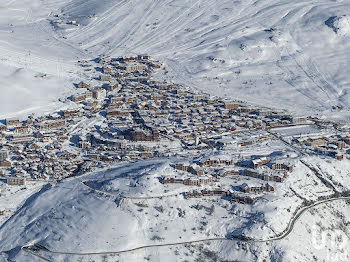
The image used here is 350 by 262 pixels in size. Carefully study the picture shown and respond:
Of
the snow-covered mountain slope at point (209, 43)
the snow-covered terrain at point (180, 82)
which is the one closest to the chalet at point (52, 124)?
the snow-covered terrain at point (180, 82)

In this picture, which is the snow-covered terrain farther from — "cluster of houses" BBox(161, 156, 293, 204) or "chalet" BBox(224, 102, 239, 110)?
"chalet" BBox(224, 102, 239, 110)

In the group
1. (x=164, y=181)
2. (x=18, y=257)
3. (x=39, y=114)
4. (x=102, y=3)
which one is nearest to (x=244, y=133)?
(x=164, y=181)

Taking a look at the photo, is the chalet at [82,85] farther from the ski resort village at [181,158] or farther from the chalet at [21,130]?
the chalet at [21,130]

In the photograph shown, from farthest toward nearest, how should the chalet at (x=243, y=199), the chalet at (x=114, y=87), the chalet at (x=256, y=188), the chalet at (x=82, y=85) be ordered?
1. the chalet at (x=114, y=87)
2. the chalet at (x=82, y=85)
3. the chalet at (x=256, y=188)
4. the chalet at (x=243, y=199)

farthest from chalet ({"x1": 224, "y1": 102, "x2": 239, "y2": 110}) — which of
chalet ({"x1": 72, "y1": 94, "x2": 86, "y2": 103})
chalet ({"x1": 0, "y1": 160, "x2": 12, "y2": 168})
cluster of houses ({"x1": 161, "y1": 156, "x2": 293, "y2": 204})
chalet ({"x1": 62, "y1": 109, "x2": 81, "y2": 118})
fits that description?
chalet ({"x1": 0, "y1": 160, "x2": 12, "y2": 168})

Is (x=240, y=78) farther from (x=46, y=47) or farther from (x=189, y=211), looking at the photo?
(x=189, y=211)
